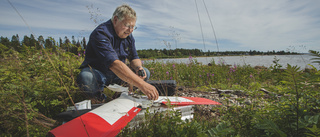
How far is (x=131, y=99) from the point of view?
223 cm

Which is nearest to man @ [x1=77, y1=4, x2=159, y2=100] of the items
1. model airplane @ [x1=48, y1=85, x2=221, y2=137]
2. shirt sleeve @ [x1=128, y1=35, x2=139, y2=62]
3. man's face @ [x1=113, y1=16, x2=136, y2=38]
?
man's face @ [x1=113, y1=16, x2=136, y2=38]

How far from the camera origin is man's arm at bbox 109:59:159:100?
6.22ft

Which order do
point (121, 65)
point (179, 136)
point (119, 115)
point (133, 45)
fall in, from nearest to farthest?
1. point (179, 136)
2. point (119, 115)
3. point (121, 65)
4. point (133, 45)

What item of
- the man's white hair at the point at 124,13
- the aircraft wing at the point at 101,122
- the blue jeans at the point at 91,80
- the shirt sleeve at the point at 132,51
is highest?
the man's white hair at the point at 124,13

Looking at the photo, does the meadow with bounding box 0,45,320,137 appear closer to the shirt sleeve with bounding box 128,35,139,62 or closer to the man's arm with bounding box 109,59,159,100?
the man's arm with bounding box 109,59,159,100

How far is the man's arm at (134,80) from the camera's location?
190 centimetres

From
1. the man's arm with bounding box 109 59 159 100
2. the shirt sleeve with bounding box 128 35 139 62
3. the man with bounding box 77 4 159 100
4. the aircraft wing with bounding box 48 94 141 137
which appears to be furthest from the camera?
the shirt sleeve with bounding box 128 35 139 62

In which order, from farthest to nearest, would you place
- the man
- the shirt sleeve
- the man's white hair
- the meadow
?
1. the shirt sleeve
2. the man's white hair
3. the man
4. the meadow

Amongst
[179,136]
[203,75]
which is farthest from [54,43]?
[203,75]

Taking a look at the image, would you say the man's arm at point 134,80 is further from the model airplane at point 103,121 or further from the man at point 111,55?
the model airplane at point 103,121

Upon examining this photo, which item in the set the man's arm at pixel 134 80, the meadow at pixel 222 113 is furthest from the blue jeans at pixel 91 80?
the man's arm at pixel 134 80

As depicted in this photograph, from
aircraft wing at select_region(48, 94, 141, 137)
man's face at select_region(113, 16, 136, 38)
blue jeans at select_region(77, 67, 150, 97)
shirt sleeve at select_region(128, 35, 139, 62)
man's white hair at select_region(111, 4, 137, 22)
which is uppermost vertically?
man's white hair at select_region(111, 4, 137, 22)

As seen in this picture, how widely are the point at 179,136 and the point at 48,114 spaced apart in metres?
2.09

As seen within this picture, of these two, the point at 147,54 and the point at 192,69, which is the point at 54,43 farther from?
the point at 192,69
